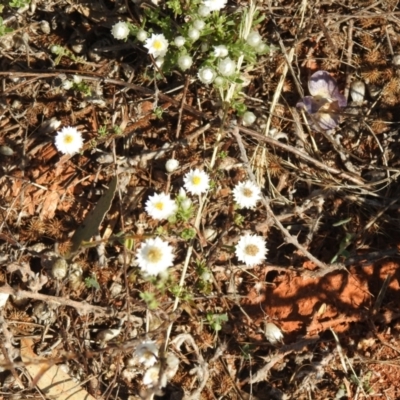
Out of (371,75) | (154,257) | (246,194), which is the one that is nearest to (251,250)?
(246,194)

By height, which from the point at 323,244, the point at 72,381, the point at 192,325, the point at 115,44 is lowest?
the point at 72,381

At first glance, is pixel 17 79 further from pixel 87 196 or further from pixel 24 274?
pixel 24 274

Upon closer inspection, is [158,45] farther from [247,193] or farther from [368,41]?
[368,41]

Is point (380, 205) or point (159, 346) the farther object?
point (380, 205)

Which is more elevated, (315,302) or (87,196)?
(87,196)

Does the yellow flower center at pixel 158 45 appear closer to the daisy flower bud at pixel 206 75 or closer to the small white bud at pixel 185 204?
the daisy flower bud at pixel 206 75

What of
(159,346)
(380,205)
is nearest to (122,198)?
(159,346)
